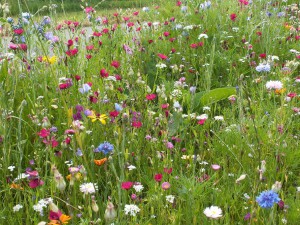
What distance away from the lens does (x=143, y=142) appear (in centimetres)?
223

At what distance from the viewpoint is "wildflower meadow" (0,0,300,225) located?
1.62 meters

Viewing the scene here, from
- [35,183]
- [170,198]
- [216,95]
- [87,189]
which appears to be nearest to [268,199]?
[170,198]

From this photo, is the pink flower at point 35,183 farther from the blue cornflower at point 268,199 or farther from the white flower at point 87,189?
the blue cornflower at point 268,199

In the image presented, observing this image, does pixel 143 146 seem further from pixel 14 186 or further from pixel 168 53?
pixel 168 53

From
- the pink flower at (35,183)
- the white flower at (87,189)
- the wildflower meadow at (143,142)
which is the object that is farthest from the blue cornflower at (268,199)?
the pink flower at (35,183)

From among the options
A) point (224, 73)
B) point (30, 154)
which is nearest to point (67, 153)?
point (30, 154)

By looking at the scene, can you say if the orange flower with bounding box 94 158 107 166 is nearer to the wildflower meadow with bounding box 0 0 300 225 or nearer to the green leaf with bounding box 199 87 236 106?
the wildflower meadow with bounding box 0 0 300 225

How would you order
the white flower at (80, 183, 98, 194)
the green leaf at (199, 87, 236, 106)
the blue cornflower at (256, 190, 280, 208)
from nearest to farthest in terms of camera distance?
1. the blue cornflower at (256, 190, 280, 208)
2. the white flower at (80, 183, 98, 194)
3. the green leaf at (199, 87, 236, 106)

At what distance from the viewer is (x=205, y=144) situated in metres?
2.33

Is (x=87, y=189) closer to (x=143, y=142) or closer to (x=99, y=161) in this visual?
(x=99, y=161)

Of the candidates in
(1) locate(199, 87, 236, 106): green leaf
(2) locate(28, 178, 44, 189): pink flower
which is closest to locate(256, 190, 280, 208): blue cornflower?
(2) locate(28, 178, 44, 189): pink flower

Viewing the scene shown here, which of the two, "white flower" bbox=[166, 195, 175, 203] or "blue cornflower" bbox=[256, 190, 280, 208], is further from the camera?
"white flower" bbox=[166, 195, 175, 203]

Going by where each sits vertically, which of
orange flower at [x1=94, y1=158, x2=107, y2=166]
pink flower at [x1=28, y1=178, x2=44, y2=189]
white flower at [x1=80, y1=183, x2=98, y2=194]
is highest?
orange flower at [x1=94, y1=158, x2=107, y2=166]

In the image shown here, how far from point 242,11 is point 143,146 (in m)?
2.77
